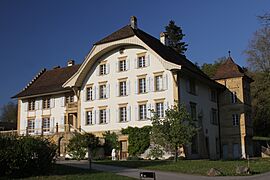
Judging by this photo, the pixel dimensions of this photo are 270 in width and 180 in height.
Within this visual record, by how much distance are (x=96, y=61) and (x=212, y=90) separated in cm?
1355

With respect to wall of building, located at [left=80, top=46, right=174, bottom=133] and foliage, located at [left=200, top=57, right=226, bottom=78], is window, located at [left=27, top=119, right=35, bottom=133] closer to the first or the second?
wall of building, located at [left=80, top=46, right=174, bottom=133]

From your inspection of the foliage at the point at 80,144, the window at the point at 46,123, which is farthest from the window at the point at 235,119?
the window at the point at 46,123

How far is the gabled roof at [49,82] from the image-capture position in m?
46.2

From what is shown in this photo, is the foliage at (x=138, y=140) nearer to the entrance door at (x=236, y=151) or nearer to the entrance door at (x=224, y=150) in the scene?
the entrance door at (x=224, y=150)

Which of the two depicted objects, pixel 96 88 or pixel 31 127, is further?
pixel 31 127

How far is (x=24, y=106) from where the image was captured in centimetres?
4791

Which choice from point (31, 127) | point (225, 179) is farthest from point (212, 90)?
point (225, 179)

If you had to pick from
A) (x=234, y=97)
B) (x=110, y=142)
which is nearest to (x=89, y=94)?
(x=110, y=142)

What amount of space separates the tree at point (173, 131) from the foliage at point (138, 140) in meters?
5.79

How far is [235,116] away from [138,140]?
14.5 meters

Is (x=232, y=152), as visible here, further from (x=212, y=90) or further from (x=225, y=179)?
(x=225, y=179)

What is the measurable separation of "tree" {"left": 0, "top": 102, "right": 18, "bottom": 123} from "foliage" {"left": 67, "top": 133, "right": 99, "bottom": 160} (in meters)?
54.4

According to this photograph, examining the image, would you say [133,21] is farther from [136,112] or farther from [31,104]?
[31,104]

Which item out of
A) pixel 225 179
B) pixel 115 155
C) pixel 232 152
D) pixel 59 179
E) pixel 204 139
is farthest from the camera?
pixel 232 152
